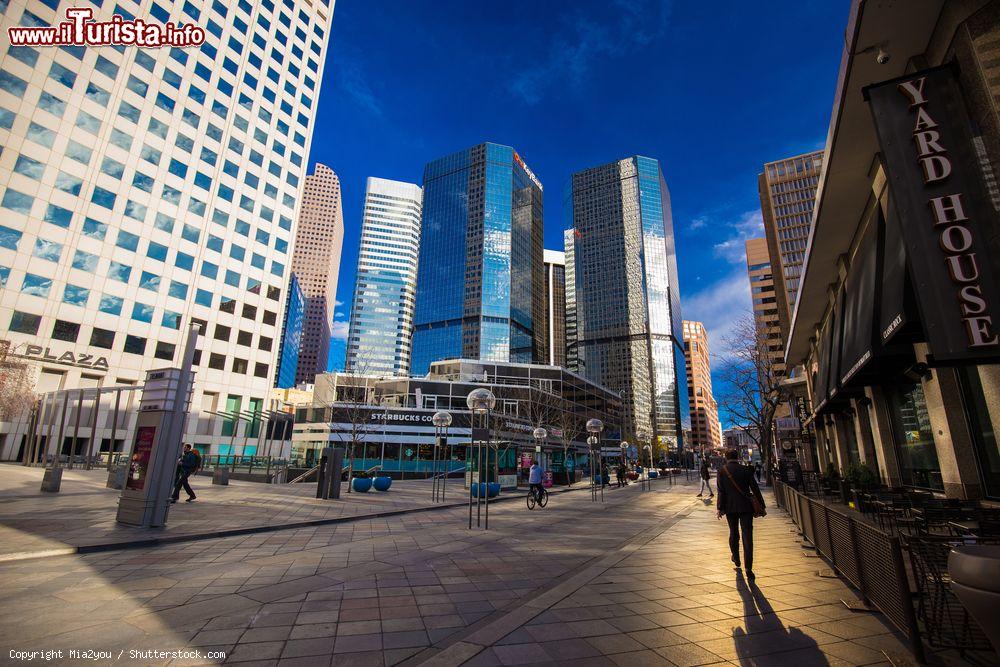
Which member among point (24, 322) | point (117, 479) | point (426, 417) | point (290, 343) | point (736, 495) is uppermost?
point (290, 343)

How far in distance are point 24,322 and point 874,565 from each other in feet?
172

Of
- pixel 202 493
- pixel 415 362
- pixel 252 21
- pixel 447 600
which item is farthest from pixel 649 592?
pixel 415 362

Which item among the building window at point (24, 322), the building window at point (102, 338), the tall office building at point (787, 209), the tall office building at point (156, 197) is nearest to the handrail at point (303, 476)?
the tall office building at point (156, 197)

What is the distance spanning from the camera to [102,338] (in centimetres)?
4000

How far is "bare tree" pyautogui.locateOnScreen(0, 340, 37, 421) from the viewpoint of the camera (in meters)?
28.9

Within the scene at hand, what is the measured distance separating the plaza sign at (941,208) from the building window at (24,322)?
173 ft

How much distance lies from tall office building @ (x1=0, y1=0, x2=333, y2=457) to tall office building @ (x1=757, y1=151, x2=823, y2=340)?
87.3m

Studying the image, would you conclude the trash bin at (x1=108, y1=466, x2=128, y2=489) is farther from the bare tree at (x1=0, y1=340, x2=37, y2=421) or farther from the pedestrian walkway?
the bare tree at (x1=0, y1=340, x2=37, y2=421)

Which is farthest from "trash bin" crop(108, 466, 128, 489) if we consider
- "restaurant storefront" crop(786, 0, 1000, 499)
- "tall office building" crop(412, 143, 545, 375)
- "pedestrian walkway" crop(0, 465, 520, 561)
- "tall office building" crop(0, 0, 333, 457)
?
"tall office building" crop(412, 143, 545, 375)

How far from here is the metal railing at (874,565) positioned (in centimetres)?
382

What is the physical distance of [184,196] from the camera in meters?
47.2

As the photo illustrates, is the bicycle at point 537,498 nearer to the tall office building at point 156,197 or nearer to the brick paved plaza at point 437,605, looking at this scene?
the brick paved plaza at point 437,605

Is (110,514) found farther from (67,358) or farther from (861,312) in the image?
(67,358)

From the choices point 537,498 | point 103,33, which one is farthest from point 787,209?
point 103,33
